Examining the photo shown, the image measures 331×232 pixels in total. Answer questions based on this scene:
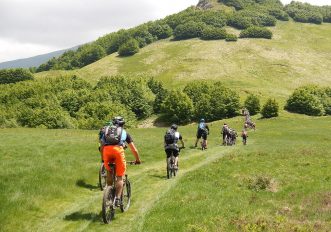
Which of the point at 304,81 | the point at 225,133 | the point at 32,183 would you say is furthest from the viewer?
the point at 304,81

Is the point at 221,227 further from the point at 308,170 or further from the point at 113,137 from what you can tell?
the point at 308,170

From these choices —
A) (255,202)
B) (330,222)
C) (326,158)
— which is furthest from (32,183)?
(326,158)

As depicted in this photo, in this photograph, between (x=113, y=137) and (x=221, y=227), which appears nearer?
(x=221, y=227)

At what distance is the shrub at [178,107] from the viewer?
12044cm

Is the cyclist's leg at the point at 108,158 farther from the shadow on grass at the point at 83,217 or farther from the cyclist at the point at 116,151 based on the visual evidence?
the shadow on grass at the point at 83,217

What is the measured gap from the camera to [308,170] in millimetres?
23672

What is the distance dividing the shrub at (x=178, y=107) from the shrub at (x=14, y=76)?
3098 inches

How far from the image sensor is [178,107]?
119812 mm

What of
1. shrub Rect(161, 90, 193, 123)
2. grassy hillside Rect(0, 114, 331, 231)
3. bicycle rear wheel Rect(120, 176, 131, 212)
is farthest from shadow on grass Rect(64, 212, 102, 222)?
shrub Rect(161, 90, 193, 123)

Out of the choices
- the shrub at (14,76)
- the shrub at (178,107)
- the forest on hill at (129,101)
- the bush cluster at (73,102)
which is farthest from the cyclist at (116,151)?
the shrub at (14,76)

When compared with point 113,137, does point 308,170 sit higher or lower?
lower

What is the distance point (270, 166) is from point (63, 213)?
13.7 meters

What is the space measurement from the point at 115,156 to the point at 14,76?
17343cm

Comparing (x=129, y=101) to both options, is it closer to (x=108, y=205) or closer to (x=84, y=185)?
(x=84, y=185)
